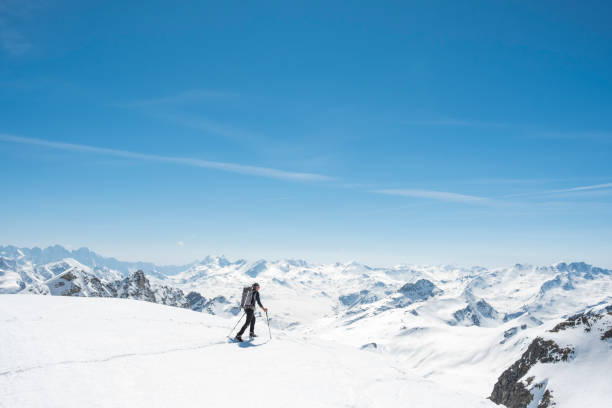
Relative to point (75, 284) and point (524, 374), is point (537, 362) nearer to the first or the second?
point (524, 374)

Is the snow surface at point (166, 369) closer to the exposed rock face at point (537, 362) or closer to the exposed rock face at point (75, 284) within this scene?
the exposed rock face at point (537, 362)

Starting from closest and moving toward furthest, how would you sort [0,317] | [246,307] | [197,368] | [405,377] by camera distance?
[197,368]
[0,317]
[405,377]
[246,307]


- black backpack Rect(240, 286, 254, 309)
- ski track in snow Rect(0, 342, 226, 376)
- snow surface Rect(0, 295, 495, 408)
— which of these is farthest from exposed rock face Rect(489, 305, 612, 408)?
ski track in snow Rect(0, 342, 226, 376)

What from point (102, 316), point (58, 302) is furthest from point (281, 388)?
point (58, 302)

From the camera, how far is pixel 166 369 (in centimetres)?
1120

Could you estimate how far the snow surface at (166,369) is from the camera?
29.1 feet

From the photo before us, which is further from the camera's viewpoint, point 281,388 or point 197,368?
point 197,368

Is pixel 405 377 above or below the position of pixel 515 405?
above

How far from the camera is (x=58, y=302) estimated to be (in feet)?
59.8

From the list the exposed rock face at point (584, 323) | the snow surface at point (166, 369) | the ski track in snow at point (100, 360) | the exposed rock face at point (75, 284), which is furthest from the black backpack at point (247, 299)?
→ the exposed rock face at point (75, 284)

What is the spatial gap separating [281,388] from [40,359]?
7.38 meters

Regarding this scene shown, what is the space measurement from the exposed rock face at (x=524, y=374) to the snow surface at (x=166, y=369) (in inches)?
3796

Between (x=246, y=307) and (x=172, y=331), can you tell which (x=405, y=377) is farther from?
(x=172, y=331)

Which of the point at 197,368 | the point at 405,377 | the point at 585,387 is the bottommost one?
the point at 585,387
